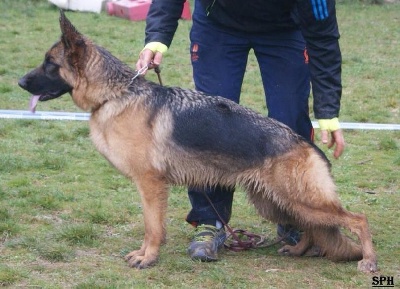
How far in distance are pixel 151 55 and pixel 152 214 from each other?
39.8 inches

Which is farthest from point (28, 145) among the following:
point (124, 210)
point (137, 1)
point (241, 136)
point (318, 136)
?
point (137, 1)

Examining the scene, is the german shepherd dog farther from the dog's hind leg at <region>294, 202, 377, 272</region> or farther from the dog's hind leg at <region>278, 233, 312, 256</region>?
the dog's hind leg at <region>278, 233, 312, 256</region>

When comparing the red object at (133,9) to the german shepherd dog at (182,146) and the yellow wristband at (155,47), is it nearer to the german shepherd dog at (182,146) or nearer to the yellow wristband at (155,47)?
the yellow wristband at (155,47)

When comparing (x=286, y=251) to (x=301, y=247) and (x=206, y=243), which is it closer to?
(x=301, y=247)

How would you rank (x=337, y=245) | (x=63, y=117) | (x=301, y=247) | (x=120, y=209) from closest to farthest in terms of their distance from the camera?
(x=337, y=245)
(x=301, y=247)
(x=120, y=209)
(x=63, y=117)

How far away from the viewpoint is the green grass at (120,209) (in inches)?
189

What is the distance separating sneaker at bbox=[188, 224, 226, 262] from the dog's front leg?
0.84ft

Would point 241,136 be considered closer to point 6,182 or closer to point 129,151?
point 129,151

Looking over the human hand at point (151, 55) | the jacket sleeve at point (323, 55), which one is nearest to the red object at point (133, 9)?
the human hand at point (151, 55)

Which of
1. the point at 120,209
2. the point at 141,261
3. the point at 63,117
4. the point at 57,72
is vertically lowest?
the point at 63,117

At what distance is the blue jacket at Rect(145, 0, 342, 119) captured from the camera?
4.88 m

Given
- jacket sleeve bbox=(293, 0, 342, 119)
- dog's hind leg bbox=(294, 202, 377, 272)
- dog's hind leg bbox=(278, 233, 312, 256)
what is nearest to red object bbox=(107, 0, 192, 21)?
dog's hind leg bbox=(278, 233, 312, 256)

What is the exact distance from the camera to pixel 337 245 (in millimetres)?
5102

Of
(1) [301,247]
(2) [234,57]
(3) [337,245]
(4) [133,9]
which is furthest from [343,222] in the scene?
(4) [133,9]
